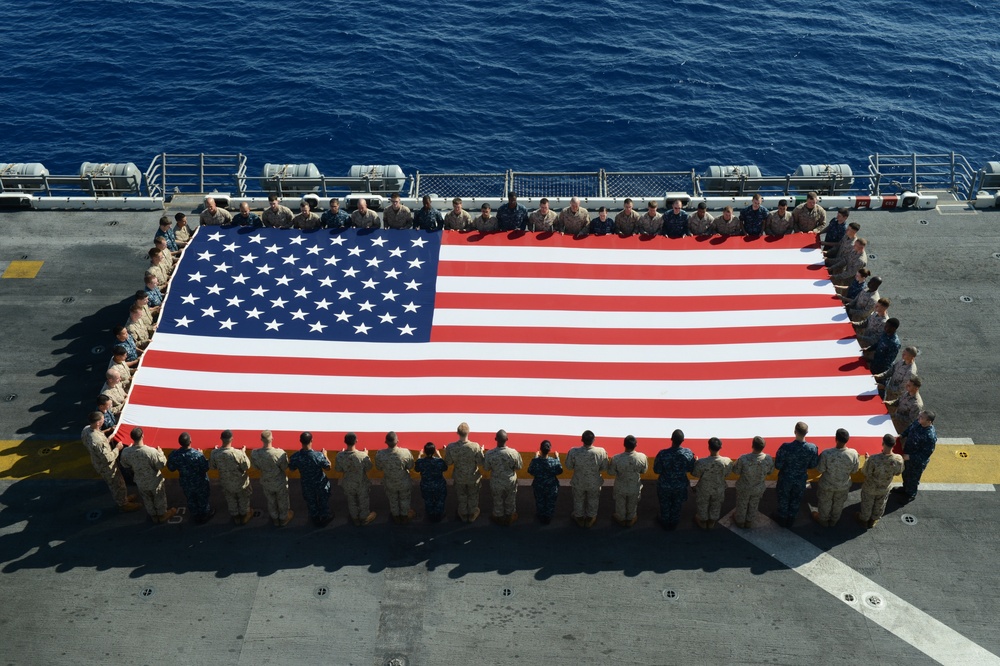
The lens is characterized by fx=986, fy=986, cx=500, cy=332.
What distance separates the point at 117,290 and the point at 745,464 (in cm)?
1215

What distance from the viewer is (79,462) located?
1475cm

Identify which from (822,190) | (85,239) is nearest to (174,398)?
(85,239)

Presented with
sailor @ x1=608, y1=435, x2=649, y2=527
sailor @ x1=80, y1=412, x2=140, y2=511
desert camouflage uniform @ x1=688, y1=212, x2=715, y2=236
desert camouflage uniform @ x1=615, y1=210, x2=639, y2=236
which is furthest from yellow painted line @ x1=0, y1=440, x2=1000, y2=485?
desert camouflage uniform @ x1=615, y1=210, x2=639, y2=236

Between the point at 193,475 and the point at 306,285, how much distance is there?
409 cm

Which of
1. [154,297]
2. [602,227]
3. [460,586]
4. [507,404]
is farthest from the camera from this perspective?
[602,227]

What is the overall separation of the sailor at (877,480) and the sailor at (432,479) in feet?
18.3

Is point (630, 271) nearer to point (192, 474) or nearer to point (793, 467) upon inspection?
point (793, 467)

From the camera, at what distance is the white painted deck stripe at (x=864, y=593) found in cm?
1179

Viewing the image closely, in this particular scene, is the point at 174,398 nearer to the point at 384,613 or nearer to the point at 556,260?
the point at 384,613

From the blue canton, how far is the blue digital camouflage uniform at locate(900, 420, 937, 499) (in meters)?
6.98

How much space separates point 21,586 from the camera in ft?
41.9

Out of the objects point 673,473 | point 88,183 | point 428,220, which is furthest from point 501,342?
point 88,183

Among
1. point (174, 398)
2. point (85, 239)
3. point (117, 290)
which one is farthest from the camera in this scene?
point (85, 239)

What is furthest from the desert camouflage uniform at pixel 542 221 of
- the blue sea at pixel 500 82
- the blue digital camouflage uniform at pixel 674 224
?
the blue sea at pixel 500 82
